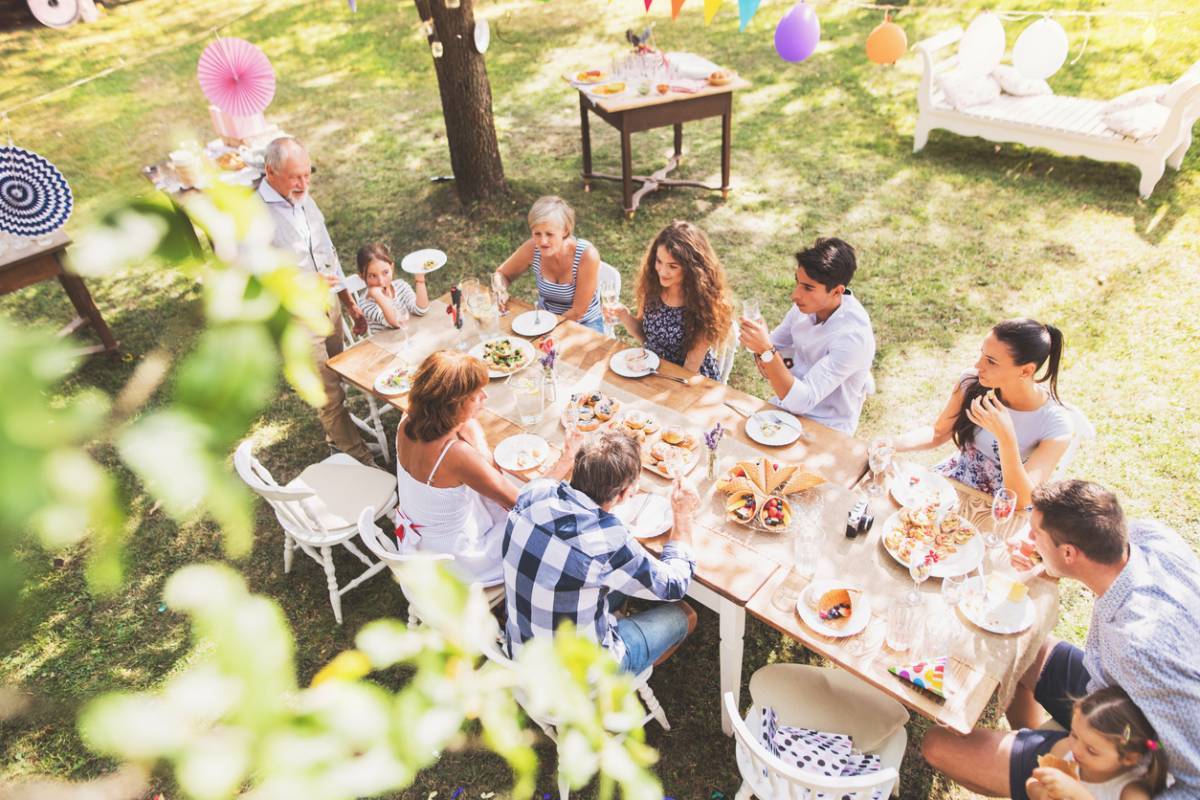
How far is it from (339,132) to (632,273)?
483 centimetres

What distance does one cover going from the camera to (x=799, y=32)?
400 centimetres

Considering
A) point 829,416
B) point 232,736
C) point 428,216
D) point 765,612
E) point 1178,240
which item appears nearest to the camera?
point 232,736

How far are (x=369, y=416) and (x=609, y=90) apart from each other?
3.51 meters

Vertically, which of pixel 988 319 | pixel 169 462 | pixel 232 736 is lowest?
pixel 988 319

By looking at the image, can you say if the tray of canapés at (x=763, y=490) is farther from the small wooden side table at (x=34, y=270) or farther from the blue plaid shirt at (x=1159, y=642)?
the small wooden side table at (x=34, y=270)

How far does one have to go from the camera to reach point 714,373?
3992 mm

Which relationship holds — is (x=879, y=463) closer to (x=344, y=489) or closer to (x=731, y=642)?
(x=731, y=642)

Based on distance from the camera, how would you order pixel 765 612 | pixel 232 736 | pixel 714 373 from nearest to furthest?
1. pixel 232 736
2. pixel 765 612
3. pixel 714 373

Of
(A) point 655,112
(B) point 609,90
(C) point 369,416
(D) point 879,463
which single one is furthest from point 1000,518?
(B) point 609,90

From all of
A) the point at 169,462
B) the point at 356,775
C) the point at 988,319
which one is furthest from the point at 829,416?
the point at 169,462

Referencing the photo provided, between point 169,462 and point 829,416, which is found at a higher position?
point 169,462

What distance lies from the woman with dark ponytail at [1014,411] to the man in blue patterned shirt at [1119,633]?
0.44m

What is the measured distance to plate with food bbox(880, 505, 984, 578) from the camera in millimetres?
2588

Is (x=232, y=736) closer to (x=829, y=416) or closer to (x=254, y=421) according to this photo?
(x=254, y=421)
